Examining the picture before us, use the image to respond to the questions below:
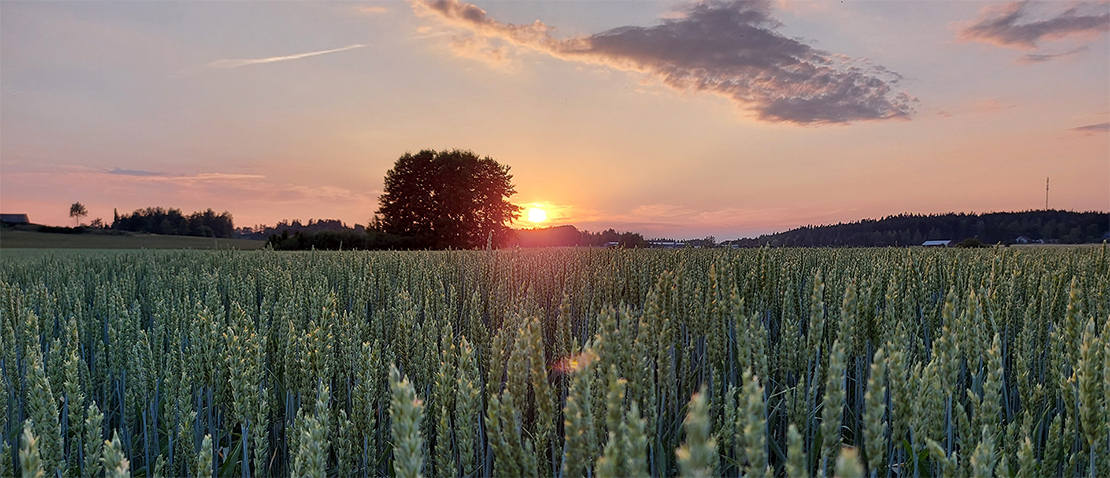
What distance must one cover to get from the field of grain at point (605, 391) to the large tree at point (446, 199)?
110 ft

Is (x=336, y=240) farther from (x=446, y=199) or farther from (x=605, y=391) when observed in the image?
(x=605, y=391)

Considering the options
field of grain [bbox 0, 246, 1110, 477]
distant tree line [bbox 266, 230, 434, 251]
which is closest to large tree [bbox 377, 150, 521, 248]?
distant tree line [bbox 266, 230, 434, 251]

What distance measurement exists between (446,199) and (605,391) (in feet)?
124

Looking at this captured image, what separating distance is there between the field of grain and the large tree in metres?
33.6

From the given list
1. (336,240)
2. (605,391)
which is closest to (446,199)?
(336,240)

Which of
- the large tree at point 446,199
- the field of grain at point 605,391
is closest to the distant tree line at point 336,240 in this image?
the large tree at point 446,199

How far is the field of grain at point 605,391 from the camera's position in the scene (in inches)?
48.1

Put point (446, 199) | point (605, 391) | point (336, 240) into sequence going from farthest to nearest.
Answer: point (446, 199) < point (336, 240) < point (605, 391)

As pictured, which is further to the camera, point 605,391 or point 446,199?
point 446,199

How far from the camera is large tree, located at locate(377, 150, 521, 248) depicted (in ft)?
125

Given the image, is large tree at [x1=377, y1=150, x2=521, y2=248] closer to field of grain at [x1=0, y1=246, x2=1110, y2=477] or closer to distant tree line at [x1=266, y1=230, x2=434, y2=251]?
distant tree line at [x1=266, y1=230, x2=434, y2=251]

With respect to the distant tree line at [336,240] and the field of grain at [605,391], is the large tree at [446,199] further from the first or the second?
the field of grain at [605,391]

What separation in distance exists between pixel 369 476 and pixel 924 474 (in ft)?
6.86

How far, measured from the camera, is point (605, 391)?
1463mm
